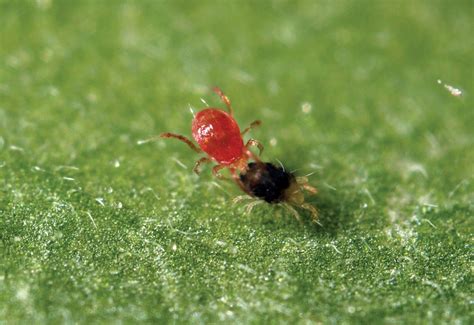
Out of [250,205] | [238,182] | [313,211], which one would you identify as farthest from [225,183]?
[313,211]

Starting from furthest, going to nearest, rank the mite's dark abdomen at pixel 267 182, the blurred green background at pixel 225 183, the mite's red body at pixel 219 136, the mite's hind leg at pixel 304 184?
the mite's red body at pixel 219 136
the mite's hind leg at pixel 304 184
the mite's dark abdomen at pixel 267 182
the blurred green background at pixel 225 183

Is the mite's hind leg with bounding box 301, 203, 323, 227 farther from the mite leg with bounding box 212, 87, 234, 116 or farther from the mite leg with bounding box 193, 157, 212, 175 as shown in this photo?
the mite leg with bounding box 212, 87, 234, 116

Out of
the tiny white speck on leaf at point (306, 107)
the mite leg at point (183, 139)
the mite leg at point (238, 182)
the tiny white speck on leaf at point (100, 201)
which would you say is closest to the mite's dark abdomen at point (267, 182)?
the mite leg at point (238, 182)

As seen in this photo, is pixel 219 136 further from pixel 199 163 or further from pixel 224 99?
pixel 224 99

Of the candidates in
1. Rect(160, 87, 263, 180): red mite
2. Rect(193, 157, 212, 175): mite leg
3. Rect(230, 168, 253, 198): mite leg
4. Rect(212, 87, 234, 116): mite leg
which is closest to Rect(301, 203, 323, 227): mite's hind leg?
Rect(230, 168, 253, 198): mite leg

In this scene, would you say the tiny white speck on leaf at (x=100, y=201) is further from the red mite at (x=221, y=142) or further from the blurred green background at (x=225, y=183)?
the red mite at (x=221, y=142)

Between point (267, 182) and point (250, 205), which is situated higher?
point (267, 182)

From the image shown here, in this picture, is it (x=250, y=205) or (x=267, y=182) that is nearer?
(x=267, y=182)
